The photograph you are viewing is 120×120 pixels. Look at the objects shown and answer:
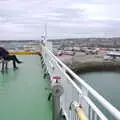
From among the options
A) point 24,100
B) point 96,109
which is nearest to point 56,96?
point 96,109

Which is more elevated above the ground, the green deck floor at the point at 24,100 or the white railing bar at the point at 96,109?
the white railing bar at the point at 96,109

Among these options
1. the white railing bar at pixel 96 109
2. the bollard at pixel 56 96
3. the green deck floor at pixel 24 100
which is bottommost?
the green deck floor at pixel 24 100

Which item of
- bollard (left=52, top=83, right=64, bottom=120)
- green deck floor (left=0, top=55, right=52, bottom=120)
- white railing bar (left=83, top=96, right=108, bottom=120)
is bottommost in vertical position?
green deck floor (left=0, top=55, right=52, bottom=120)

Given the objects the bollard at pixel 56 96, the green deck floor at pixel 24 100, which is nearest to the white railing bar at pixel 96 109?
the bollard at pixel 56 96

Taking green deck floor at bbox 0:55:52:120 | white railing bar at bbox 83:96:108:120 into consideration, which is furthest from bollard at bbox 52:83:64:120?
white railing bar at bbox 83:96:108:120

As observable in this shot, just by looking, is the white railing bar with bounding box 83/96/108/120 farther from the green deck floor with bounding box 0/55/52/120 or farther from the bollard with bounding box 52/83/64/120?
the green deck floor with bounding box 0/55/52/120

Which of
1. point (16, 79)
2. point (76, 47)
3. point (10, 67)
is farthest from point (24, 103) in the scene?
point (76, 47)

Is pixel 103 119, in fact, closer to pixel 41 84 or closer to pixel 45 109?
pixel 45 109

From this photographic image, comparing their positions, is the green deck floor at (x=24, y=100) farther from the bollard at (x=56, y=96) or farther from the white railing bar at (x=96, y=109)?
the white railing bar at (x=96, y=109)

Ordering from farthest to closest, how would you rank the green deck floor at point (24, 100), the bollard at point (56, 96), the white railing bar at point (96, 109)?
the green deck floor at point (24, 100) < the bollard at point (56, 96) < the white railing bar at point (96, 109)

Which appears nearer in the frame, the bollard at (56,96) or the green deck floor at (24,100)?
the bollard at (56,96)

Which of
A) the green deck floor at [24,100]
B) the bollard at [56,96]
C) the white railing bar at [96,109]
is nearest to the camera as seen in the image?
the white railing bar at [96,109]

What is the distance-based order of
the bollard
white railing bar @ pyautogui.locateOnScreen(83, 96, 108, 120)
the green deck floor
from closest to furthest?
white railing bar @ pyautogui.locateOnScreen(83, 96, 108, 120), the bollard, the green deck floor

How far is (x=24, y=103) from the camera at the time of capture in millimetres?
5016
